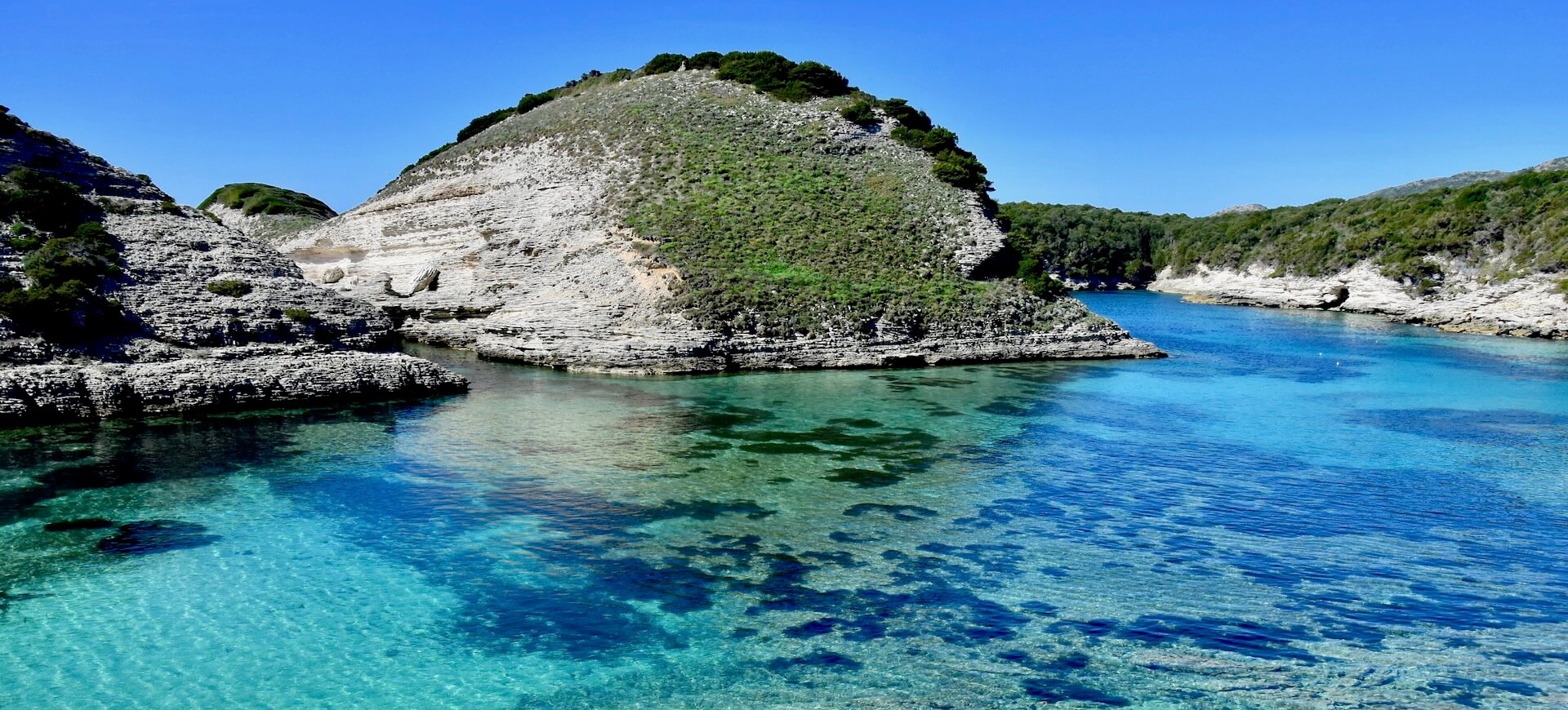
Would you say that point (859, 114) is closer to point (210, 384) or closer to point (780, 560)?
point (210, 384)

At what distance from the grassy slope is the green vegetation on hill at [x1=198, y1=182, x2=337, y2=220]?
31708 mm

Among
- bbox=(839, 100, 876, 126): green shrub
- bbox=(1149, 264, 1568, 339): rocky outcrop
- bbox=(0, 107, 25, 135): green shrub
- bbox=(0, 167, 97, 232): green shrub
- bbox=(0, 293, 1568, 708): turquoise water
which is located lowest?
bbox=(0, 293, 1568, 708): turquoise water

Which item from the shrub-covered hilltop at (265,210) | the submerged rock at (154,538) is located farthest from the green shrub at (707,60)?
the submerged rock at (154,538)

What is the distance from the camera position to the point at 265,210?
9319cm

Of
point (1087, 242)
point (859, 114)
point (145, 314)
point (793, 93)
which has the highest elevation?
point (793, 93)

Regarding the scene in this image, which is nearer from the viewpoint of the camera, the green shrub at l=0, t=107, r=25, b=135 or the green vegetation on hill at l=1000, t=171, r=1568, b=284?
the green shrub at l=0, t=107, r=25, b=135

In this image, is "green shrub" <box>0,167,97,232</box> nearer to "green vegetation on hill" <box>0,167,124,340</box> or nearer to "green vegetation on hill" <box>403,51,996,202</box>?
"green vegetation on hill" <box>0,167,124,340</box>

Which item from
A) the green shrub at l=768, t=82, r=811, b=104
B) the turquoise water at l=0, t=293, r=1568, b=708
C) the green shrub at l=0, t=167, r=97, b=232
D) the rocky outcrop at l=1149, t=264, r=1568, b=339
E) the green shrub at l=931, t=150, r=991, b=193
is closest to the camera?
the turquoise water at l=0, t=293, r=1568, b=708

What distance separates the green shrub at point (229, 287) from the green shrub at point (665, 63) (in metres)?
44.4

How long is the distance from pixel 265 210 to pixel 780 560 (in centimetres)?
9423

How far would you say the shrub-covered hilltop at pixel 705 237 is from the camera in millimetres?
46688

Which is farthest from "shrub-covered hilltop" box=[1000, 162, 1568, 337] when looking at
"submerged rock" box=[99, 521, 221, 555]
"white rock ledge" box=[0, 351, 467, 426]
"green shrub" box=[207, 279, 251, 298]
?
"submerged rock" box=[99, 521, 221, 555]

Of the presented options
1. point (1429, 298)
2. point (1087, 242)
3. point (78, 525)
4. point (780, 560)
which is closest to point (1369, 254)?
point (1429, 298)

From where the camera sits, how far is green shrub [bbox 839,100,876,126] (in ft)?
215
